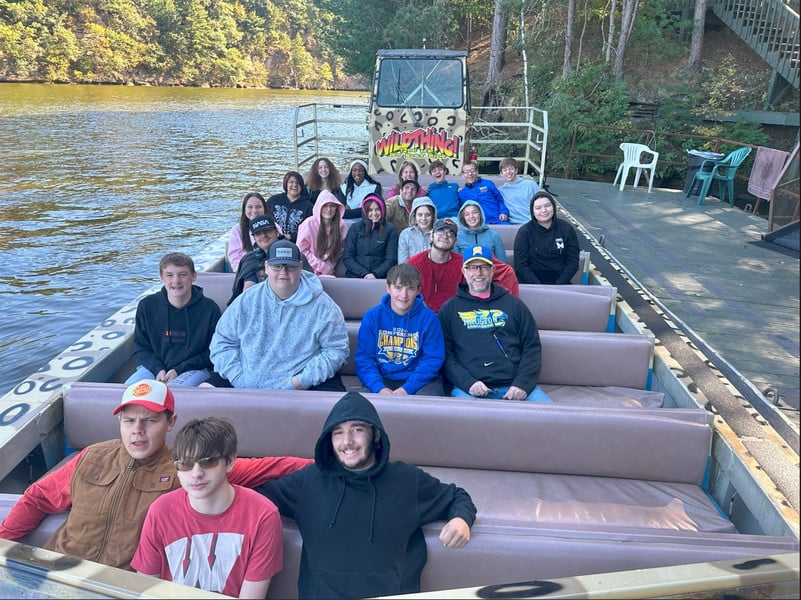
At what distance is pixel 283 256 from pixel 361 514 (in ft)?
5.51

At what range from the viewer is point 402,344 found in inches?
131

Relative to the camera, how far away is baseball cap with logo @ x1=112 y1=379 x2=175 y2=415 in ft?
6.76

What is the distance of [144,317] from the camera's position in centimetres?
344

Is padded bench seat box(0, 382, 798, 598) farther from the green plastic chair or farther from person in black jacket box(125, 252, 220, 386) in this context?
the green plastic chair

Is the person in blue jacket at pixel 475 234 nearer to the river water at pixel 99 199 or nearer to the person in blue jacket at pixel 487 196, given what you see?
the person in blue jacket at pixel 487 196

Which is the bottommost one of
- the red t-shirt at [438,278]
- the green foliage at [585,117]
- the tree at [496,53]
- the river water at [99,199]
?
the river water at [99,199]

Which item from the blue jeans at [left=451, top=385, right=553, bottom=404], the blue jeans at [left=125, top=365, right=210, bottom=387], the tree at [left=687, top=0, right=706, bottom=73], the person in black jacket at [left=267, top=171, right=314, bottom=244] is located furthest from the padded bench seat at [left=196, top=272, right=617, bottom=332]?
the tree at [left=687, top=0, right=706, bottom=73]

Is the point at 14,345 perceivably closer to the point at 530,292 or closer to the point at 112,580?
the point at 530,292

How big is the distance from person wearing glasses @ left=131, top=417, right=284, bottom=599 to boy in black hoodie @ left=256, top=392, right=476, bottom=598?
6.3 inches

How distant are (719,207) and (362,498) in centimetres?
931

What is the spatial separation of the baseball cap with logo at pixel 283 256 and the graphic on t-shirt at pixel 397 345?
60cm

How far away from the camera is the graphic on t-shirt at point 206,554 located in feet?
6.05

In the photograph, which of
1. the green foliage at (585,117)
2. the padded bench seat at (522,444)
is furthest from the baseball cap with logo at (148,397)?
the green foliage at (585,117)

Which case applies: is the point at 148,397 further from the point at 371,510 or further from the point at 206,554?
the point at 371,510
